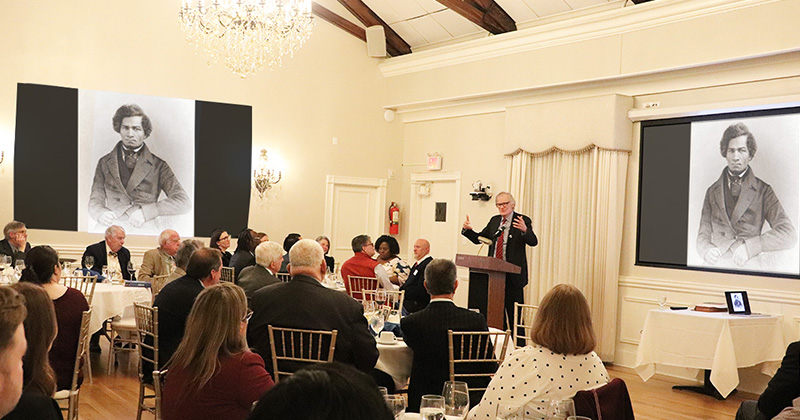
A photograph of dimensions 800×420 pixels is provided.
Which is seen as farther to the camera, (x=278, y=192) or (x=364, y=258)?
(x=278, y=192)

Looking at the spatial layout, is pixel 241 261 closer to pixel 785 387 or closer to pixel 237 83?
pixel 237 83

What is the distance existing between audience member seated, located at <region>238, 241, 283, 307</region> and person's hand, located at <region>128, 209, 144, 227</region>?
213 inches

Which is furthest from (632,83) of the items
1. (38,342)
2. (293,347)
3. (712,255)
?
(38,342)

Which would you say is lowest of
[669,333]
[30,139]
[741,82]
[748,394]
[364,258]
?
[748,394]

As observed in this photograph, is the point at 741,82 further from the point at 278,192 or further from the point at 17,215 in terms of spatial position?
the point at 17,215

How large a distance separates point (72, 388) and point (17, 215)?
6.78 meters

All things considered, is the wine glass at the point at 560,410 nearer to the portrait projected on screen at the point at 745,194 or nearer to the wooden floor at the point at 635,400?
the wooden floor at the point at 635,400

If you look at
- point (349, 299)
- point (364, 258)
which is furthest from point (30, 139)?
point (349, 299)

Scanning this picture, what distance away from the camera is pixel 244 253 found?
29.3 feet

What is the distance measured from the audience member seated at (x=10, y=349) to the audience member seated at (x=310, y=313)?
2.58 metres

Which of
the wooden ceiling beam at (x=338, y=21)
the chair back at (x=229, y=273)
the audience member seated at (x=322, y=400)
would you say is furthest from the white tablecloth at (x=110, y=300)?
the audience member seated at (x=322, y=400)

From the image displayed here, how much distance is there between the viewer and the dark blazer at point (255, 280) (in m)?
6.30

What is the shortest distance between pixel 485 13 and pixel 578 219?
11.0 ft

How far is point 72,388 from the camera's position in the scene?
4.77 m
